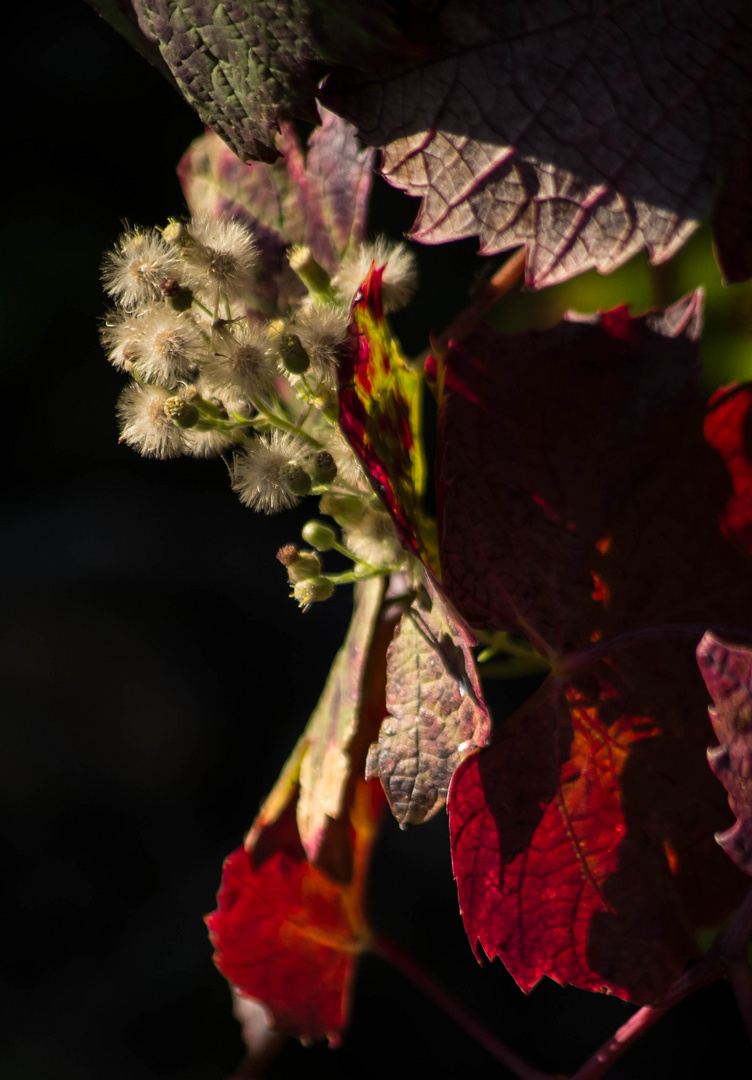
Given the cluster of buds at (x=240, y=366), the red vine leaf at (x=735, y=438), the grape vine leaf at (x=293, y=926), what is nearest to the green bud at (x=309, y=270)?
the cluster of buds at (x=240, y=366)

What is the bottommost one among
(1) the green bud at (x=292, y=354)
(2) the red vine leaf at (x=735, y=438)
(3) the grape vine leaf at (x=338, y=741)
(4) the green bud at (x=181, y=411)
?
(3) the grape vine leaf at (x=338, y=741)

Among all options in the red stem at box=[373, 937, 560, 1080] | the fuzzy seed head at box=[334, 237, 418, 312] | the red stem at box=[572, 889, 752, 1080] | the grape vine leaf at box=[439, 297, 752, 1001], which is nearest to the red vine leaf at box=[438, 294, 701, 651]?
the grape vine leaf at box=[439, 297, 752, 1001]

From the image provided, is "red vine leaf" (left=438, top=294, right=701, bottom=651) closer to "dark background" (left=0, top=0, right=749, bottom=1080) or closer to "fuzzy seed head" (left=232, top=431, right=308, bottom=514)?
"fuzzy seed head" (left=232, top=431, right=308, bottom=514)

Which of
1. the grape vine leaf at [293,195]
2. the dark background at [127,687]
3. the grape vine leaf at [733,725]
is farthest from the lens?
the dark background at [127,687]

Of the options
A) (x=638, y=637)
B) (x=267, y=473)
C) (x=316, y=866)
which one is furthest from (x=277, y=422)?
(x=316, y=866)

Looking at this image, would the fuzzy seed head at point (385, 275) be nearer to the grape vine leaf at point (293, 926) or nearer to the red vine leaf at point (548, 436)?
the red vine leaf at point (548, 436)

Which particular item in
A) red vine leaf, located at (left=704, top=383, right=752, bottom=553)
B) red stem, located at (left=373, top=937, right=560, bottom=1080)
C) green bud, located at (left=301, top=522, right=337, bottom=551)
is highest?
red vine leaf, located at (left=704, top=383, right=752, bottom=553)

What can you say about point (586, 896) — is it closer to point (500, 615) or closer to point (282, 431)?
point (500, 615)
